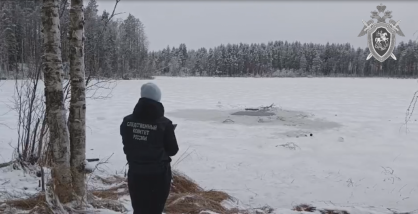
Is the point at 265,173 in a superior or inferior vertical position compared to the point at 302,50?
inferior

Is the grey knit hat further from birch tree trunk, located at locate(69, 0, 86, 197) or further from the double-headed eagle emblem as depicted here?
the double-headed eagle emblem

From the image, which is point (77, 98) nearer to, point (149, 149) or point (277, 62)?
point (149, 149)

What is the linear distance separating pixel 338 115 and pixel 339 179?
8228 mm

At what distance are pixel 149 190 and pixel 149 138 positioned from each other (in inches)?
18.4

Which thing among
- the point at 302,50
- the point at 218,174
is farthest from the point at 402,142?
the point at 302,50

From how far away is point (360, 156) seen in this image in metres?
8.12

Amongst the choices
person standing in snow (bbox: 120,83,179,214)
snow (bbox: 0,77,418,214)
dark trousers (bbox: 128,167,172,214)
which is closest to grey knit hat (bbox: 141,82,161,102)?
person standing in snow (bbox: 120,83,179,214)

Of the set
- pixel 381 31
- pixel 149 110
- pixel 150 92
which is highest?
pixel 381 31

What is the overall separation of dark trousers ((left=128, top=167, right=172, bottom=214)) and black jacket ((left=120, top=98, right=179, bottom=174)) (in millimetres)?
58

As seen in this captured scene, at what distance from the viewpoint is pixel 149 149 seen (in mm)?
2965

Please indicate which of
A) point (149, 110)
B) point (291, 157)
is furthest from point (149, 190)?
point (291, 157)

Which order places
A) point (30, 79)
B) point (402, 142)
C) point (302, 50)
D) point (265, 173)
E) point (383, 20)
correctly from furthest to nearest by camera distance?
point (302, 50), point (383, 20), point (402, 142), point (265, 173), point (30, 79)

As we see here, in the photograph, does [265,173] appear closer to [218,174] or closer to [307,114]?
[218,174]

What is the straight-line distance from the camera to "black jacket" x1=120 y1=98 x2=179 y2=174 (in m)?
2.94
